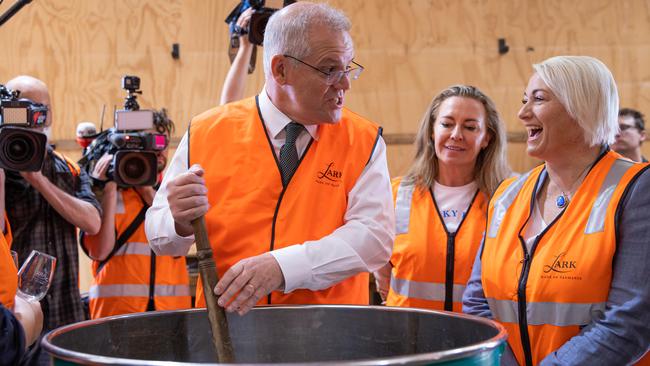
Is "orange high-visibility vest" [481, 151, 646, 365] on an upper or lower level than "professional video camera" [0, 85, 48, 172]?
lower

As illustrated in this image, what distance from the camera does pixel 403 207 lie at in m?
3.07

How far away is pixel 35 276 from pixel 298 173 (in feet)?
2.31

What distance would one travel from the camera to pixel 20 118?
2.67m

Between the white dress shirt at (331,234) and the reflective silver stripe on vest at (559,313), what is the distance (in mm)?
361

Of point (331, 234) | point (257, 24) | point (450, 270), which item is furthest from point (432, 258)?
point (257, 24)

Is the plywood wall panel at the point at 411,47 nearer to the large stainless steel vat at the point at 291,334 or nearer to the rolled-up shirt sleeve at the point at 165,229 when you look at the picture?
the rolled-up shirt sleeve at the point at 165,229

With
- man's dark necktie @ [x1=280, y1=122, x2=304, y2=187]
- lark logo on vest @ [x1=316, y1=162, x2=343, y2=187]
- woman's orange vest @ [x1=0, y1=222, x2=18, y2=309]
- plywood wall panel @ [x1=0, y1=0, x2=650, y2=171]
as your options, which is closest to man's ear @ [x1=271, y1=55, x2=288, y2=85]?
man's dark necktie @ [x1=280, y1=122, x2=304, y2=187]

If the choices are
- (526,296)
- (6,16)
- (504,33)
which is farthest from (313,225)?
(504,33)

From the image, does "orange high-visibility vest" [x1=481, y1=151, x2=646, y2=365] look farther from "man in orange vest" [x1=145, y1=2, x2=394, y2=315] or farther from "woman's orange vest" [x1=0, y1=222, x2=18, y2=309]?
"woman's orange vest" [x1=0, y1=222, x2=18, y2=309]

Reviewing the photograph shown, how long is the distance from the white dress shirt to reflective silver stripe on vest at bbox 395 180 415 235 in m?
0.87

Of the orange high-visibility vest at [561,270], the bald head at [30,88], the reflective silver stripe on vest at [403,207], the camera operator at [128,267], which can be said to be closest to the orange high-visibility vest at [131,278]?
the camera operator at [128,267]

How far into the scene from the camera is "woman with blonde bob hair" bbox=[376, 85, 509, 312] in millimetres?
2893

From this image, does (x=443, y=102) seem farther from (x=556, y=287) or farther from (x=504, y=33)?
(x=504, y=33)

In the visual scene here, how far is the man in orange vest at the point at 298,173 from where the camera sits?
201 cm
